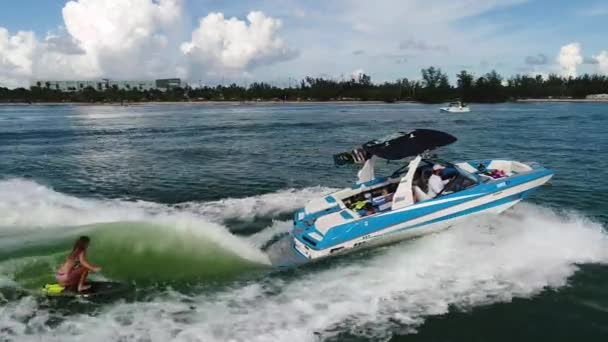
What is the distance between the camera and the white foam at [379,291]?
9156mm

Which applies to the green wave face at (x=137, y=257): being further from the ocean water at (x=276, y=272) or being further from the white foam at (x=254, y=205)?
the white foam at (x=254, y=205)

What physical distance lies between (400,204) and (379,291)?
283 centimetres

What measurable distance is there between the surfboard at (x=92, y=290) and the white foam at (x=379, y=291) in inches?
26.1

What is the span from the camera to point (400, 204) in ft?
42.2

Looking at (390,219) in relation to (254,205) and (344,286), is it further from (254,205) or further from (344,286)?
(254,205)

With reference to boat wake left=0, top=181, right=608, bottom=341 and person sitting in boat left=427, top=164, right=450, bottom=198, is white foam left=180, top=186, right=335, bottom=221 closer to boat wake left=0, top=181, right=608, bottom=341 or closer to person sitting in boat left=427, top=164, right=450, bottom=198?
boat wake left=0, top=181, right=608, bottom=341

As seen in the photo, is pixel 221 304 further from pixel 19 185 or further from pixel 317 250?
pixel 19 185

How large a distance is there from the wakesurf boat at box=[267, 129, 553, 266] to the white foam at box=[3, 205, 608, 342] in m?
0.49

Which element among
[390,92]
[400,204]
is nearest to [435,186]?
[400,204]

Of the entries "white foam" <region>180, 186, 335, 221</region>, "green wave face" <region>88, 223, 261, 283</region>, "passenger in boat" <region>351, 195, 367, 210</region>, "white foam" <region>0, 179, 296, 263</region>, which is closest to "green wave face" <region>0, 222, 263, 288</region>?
"green wave face" <region>88, 223, 261, 283</region>

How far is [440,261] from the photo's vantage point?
Answer: 12.2 metres

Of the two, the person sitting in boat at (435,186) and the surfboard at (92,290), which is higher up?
the person sitting in boat at (435,186)

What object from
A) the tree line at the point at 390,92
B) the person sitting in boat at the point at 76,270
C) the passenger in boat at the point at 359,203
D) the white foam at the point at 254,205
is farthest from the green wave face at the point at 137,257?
the tree line at the point at 390,92

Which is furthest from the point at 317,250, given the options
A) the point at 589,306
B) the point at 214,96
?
the point at 214,96
